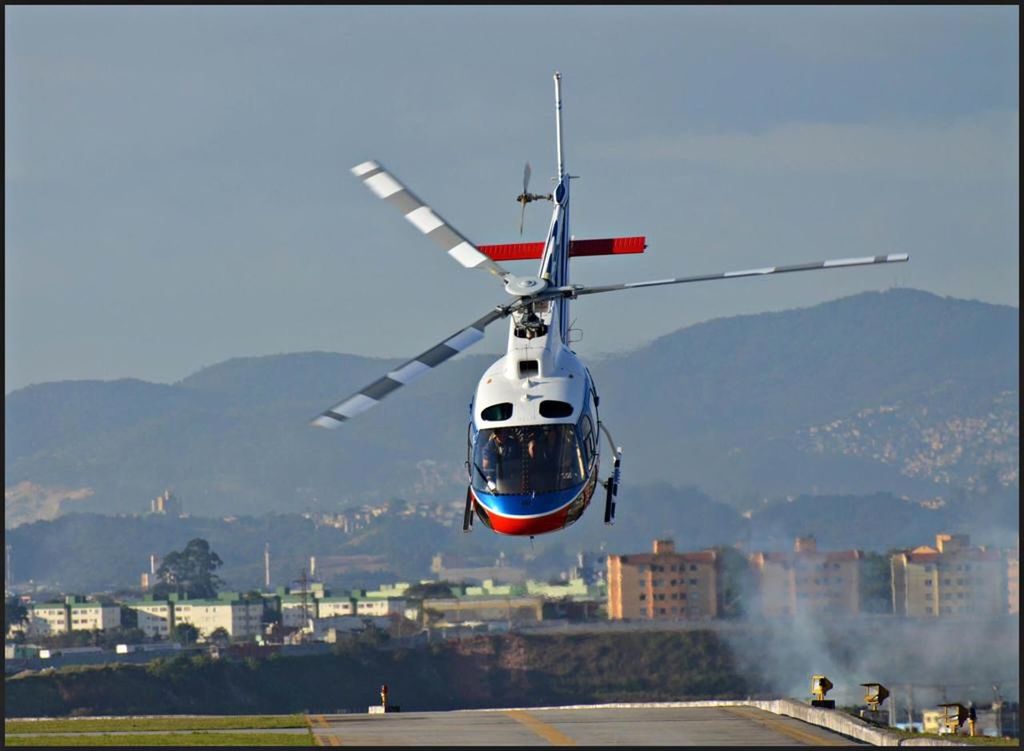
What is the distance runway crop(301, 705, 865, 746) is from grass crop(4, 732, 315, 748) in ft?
2.46

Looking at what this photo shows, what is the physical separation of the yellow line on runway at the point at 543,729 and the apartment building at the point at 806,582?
136m

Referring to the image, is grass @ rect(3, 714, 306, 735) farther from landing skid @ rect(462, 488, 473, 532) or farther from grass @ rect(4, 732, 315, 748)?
landing skid @ rect(462, 488, 473, 532)

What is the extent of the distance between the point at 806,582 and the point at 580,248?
143 m

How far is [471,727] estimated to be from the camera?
45344 millimetres

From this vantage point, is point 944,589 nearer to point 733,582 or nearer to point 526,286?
point 733,582

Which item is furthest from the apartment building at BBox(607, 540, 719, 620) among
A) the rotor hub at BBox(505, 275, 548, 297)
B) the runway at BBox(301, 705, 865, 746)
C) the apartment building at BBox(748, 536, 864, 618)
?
the rotor hub at BBox(505, 275, 548, 297)

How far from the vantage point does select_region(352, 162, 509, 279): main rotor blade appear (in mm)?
48500

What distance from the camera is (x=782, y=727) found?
44531mm

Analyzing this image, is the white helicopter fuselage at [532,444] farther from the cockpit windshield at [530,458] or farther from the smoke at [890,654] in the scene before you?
the smoke at [890,654]

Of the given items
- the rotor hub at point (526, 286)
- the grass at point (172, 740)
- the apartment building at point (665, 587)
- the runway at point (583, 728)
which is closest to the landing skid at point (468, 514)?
the runway at point (583, 728)

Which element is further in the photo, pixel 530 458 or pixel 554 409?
pixel 554 409

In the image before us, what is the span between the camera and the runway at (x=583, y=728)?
136ft

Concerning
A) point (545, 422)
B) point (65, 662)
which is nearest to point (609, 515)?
point (545, 422)

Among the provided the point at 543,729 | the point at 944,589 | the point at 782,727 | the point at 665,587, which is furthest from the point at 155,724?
the point at 944,589
